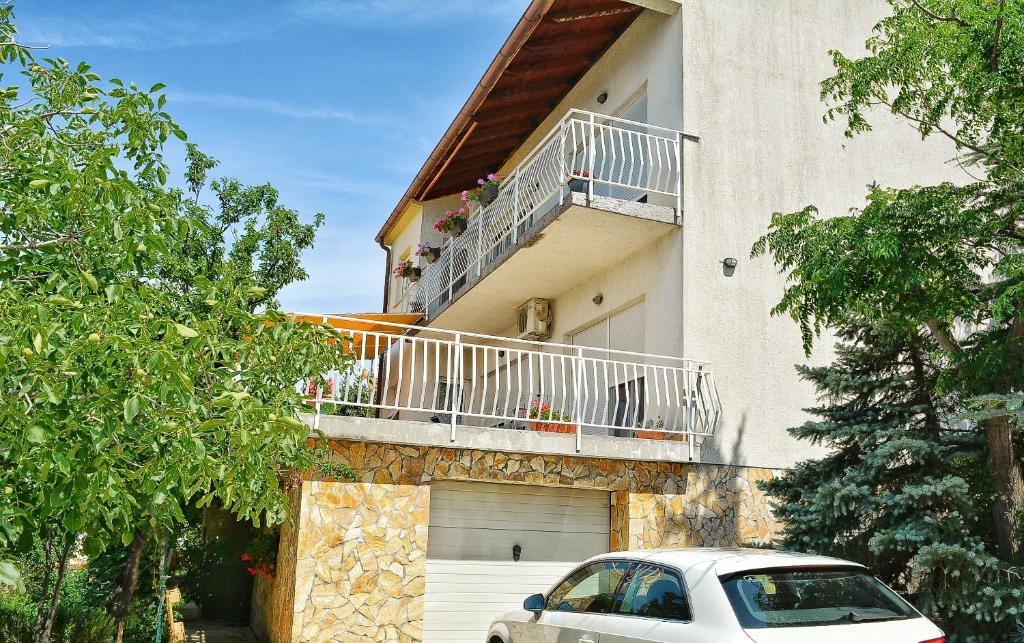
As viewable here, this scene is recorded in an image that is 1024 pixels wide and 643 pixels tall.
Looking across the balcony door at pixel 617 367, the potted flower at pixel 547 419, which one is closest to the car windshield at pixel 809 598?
the potted flower at pixel 547 419

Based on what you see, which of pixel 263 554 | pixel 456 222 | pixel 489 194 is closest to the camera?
pixel 263 554

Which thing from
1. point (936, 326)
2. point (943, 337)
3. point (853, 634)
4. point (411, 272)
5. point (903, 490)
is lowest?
point (853, 634)

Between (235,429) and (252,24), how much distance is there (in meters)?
4.35

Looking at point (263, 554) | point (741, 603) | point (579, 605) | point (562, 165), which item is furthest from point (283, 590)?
point (562, 165)

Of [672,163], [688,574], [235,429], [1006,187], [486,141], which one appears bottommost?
[688,574]

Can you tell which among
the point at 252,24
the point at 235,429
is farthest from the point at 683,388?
the point at 235,429

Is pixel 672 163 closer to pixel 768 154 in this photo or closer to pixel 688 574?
pixel 768 154

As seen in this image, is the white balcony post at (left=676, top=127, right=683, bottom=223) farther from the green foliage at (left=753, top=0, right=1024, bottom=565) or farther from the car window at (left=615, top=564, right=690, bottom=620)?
the car window at (left=615, top=564, right=690, bottom=620)

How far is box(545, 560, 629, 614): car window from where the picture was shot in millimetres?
5777

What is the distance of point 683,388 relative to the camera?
10.5m

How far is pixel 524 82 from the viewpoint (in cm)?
1494

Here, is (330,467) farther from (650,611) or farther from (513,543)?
(650,611)

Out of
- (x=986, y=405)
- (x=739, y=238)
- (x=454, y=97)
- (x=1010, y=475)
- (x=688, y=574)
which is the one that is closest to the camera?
(x=688, y=574)

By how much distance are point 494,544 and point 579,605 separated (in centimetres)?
423
